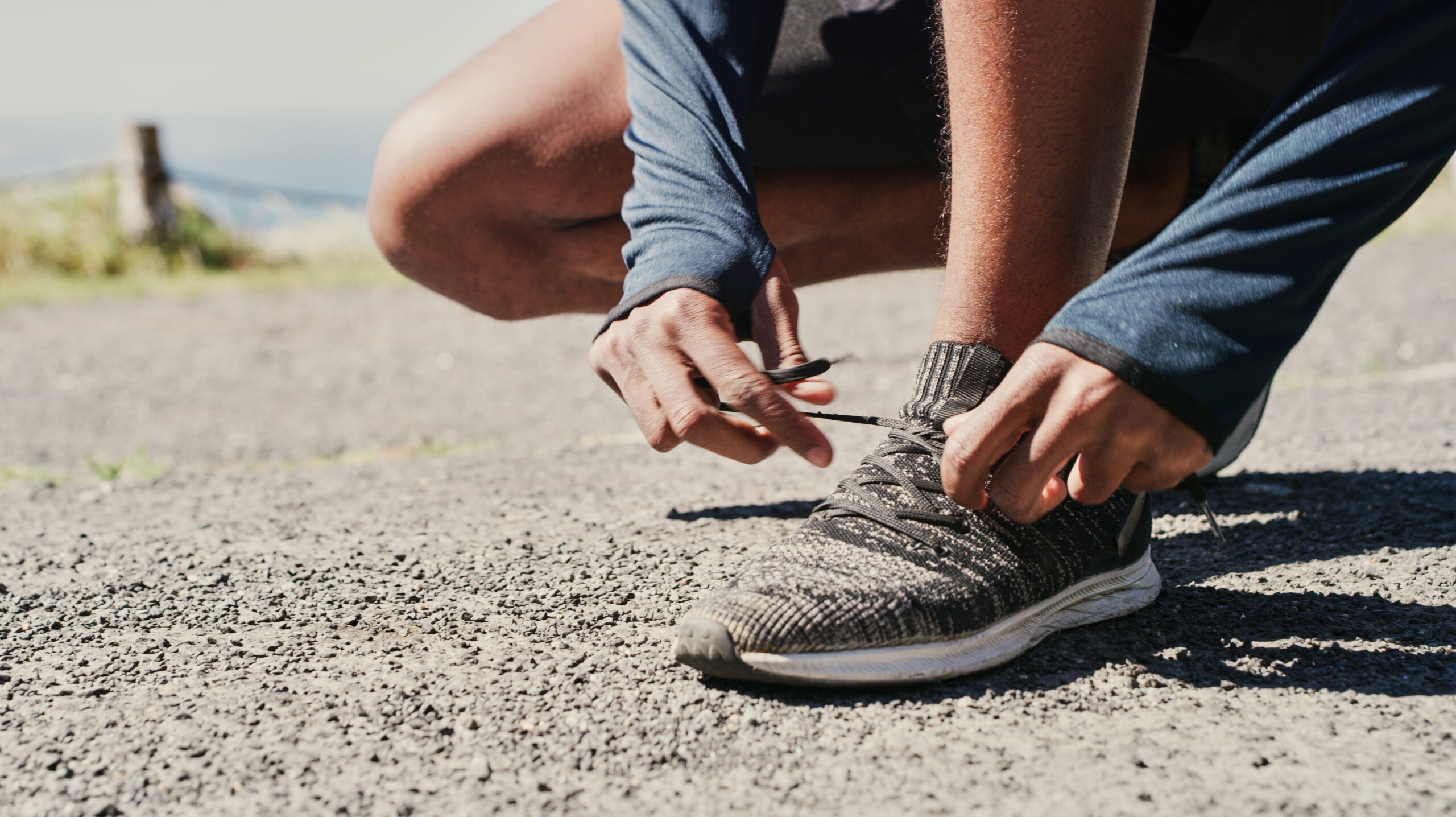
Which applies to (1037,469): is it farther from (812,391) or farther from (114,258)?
(114,258)

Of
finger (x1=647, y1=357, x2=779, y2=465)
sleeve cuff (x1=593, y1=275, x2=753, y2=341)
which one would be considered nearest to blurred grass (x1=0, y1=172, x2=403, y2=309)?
sleeve cuff (x1=593, y1=275, x2=753, y2=341)

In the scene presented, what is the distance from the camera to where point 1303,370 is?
3535mm

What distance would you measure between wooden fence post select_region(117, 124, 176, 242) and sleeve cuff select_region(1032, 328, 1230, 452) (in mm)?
7433

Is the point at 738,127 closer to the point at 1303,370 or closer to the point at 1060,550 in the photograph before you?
the point at 1060,550

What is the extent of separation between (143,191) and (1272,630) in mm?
7586

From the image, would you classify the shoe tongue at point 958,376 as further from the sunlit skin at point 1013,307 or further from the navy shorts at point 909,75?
the navy shorts at point 909,75

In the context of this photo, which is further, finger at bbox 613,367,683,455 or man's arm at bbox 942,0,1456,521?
finger at bbox 613,367,683,455

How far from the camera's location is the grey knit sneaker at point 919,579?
1141 millimetres

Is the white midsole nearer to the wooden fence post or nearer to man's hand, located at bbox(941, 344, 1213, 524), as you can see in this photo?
man's hand, located at bbox(941, 344, 1213, 524)

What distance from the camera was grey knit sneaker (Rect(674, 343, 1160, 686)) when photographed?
114 cm

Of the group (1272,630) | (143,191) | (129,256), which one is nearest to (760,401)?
(1272,630)

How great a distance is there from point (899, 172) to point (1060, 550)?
916 millimetres

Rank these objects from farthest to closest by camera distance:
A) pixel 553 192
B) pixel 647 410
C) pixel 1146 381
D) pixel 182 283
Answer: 1. pixel 182 283
2. pixel 553 192
3. pixel 647 410
4. pixel 1146 381

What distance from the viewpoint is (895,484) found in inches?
51.2
